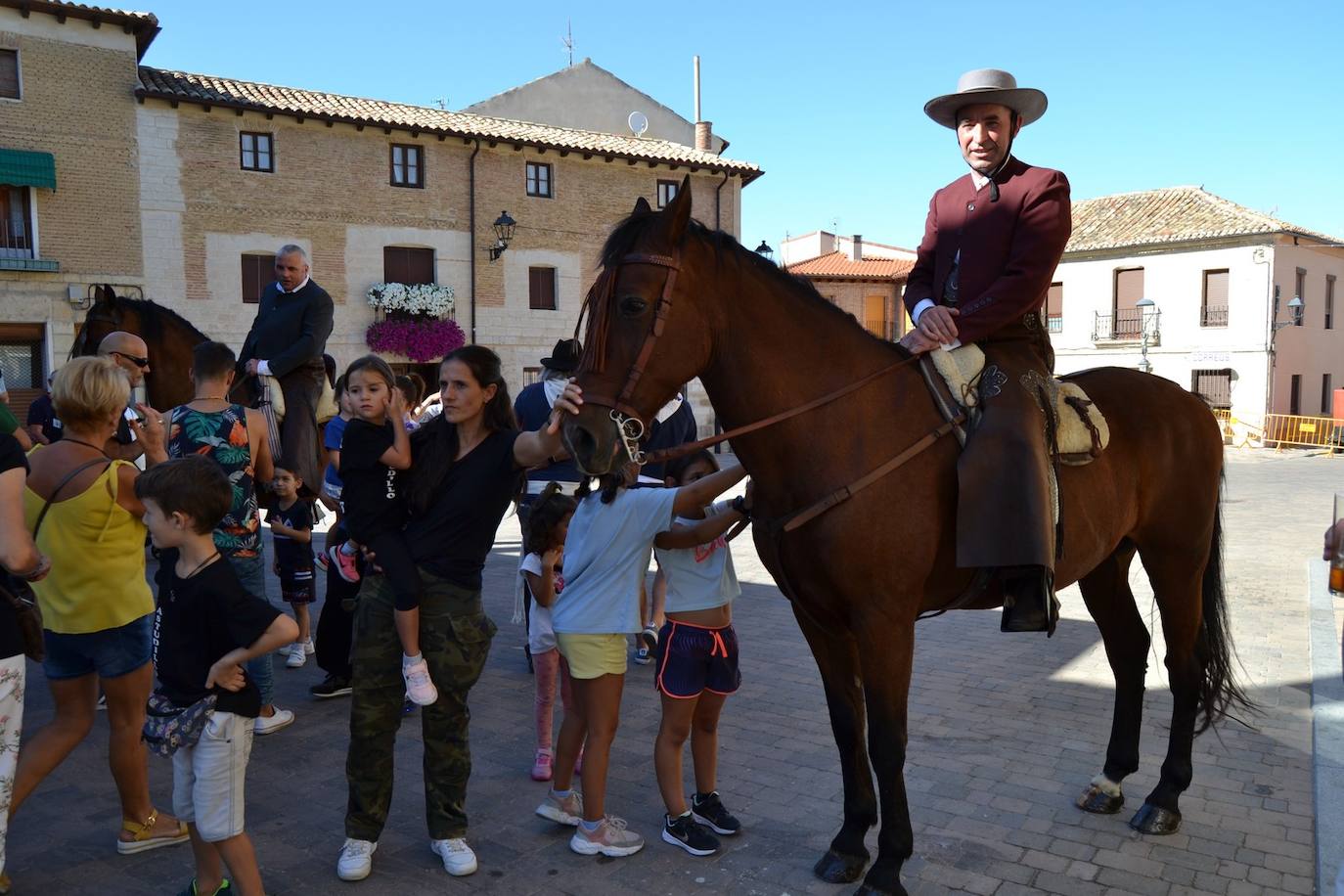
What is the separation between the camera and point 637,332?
2820mm

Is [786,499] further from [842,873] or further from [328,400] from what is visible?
[328,400]

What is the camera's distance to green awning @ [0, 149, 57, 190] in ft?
60.3

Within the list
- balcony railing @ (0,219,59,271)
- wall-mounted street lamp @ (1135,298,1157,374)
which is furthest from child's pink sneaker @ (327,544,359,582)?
wall-mounted street lamp @ (1135,298,1157,374)

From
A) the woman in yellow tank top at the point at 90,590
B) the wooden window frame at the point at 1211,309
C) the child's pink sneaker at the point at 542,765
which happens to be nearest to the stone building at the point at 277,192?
the child's pink sneaker at the point at 542,765

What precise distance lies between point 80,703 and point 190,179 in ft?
67.1

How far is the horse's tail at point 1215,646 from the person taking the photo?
4.21m

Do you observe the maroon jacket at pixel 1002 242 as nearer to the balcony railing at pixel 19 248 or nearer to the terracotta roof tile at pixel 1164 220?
the balcony railing at pixel 19 248

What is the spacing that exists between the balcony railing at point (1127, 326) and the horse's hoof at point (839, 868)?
112 ft

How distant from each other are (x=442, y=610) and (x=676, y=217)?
5.46 ft

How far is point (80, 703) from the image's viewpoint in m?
3.61

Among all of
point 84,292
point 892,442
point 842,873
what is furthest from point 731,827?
point 84,292

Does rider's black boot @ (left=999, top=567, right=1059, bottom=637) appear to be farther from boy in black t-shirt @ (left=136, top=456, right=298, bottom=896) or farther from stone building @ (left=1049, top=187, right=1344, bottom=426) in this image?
stone building @ (left=1049, top=187, right=1344, bottom=426)

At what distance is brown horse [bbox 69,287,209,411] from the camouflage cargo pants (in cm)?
301

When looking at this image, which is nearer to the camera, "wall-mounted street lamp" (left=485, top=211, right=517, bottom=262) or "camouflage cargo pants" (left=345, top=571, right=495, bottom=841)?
"camouflage cargo pants" (left=345, top=571, right=495, bottom=841)
